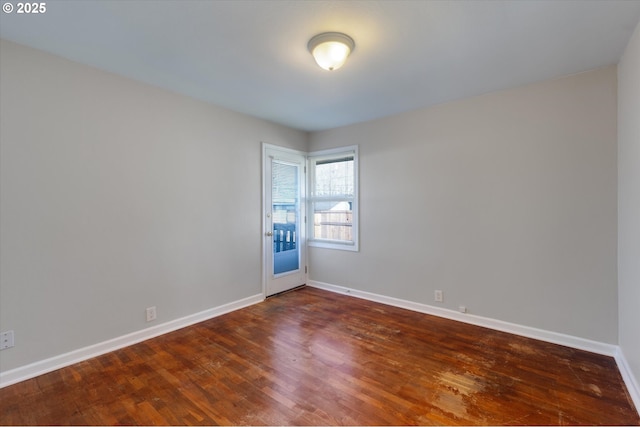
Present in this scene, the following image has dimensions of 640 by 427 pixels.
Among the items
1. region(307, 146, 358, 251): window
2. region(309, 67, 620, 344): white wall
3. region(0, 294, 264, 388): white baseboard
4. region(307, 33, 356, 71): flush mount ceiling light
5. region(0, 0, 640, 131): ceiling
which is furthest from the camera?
region(307, 146, 358, 251): window

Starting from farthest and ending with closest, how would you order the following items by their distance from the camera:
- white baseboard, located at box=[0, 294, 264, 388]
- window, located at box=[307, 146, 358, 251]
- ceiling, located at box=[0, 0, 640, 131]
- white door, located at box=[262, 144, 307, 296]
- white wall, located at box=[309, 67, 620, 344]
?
window, located at box=[307, 146, 358, 251] < white door, located at box=[262, 144, 307, 296] < white wall, located at box=[309, 67, 620, 344] < white baseboard, located at box=[0, 294, 264, 388] < ceiling, located at box=[0, 0, 640, 131]

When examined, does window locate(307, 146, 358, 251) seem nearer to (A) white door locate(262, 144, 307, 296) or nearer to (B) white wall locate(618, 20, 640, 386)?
(A) white door locate(262, 144, 307, 296)

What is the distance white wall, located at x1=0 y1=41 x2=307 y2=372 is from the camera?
2129mm

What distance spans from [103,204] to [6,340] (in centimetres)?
115

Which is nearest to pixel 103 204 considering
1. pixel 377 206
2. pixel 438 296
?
pixel 377 206

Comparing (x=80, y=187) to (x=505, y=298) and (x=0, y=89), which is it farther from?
(x=505, y=298)

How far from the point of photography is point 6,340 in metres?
2.07

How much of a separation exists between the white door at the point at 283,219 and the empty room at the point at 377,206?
26 centimetres

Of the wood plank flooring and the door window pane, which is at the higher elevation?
the door window pane

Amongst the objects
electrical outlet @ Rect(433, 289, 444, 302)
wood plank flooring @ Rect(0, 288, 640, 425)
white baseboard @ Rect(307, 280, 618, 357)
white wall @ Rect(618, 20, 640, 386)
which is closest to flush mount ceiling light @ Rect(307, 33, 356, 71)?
white wall @ Rect(618, 20, 640, 386)

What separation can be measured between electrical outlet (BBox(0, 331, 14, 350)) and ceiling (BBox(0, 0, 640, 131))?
2.12 m

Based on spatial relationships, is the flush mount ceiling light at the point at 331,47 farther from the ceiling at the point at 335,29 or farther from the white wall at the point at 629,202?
the white wall at the point at 629,202

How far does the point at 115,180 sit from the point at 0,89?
2.98 feet

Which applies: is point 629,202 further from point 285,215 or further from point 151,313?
point 151,313
